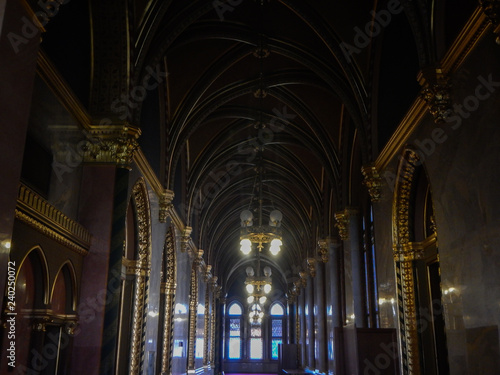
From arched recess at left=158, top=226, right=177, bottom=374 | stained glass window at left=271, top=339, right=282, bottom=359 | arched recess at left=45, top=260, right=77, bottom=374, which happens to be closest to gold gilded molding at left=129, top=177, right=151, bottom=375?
arched recess at left=45, top=260, right=77, bottom=374

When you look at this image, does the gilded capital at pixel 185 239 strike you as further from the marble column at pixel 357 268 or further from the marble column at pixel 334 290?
the marble column at pixel 357 268

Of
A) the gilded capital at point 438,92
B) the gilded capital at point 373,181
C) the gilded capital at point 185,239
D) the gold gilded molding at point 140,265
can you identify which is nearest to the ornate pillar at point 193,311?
the gilded capital at point 185,239

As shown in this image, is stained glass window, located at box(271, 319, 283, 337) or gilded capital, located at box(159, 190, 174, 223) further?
stained glass window, located at box(271, 319, 283, 337)

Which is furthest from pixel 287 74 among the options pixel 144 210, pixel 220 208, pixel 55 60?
pixel 220 208

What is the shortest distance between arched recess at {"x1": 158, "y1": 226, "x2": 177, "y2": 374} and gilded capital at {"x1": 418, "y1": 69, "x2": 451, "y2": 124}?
792cm

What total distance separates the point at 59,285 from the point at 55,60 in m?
3.08

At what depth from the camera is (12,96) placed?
14.1 feet

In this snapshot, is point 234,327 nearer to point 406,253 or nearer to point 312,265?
point 312,265

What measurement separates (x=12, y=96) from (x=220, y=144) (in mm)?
11239

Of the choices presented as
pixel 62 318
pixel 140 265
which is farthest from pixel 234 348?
pixel 62 318

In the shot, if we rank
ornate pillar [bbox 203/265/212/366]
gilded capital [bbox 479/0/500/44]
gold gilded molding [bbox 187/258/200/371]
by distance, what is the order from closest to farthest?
1. gilded capital [bbox 479/0/500/44]
2. gold gilded molding [bbox 187/258/200/371]
3. ornate pillar [bbox 203/265/212/366]

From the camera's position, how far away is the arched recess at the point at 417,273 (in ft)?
25.9

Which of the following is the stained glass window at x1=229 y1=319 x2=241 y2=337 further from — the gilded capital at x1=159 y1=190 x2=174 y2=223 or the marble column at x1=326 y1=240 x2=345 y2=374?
the gilded capital at x1=159 y1=190 x2=174 y2=223

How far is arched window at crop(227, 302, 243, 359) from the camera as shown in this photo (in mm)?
38500
